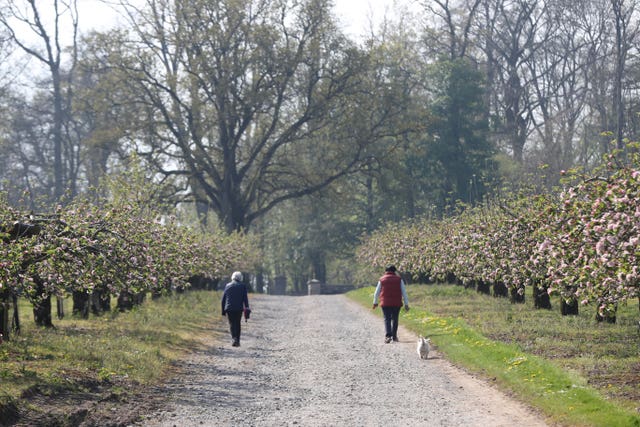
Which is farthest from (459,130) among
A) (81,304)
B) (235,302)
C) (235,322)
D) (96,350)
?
(96,350)

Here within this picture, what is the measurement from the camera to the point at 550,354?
15.8 meters

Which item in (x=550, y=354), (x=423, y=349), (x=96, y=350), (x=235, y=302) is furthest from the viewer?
(x=235, y=302)

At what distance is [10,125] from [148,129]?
64.8 feet

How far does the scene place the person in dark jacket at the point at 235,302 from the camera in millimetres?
20344

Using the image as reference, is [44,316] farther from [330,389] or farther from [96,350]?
[330,389]

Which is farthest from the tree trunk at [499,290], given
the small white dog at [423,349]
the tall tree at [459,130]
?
the tall tree at [459,130]

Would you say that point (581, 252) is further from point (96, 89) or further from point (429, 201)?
point (429, 201)

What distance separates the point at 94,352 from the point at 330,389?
505 centimetres

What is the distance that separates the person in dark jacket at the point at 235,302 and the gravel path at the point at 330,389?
0.50m

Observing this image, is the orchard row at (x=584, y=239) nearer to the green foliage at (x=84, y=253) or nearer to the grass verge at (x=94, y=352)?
the grass verge at (x=94, y=352)

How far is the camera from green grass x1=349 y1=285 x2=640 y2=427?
1084cm

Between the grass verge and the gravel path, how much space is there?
79 centimetres

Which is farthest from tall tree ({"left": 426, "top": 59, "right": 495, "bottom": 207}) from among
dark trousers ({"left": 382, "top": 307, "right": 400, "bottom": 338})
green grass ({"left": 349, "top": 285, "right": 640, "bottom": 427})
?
dark trousers ({"left": 382, "top": 307, "right": 400, "bottom": 338})

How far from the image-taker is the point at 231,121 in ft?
172
